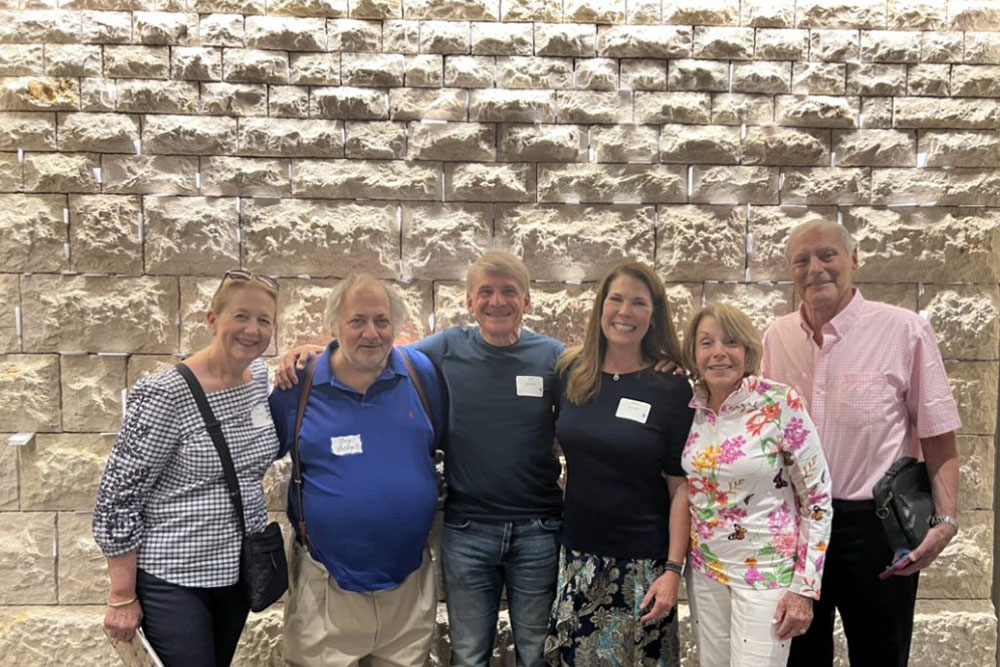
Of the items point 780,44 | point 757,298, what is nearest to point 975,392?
point 757,298

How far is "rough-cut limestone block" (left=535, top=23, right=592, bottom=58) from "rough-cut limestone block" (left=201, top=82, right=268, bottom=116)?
1153 mm

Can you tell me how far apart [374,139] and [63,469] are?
72.3 inches

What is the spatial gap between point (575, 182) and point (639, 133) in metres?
0.33

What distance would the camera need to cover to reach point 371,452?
1.99m

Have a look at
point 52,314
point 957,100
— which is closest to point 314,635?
point 52,314

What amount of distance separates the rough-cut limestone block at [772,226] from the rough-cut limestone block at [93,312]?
7.86 feet

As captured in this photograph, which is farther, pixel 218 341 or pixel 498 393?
pixel 498 393

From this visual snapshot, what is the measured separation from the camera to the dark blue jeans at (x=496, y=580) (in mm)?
2111

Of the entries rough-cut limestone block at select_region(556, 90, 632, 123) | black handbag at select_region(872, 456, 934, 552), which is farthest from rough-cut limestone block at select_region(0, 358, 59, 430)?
black handbag at select_region(872, 456, 934, 552)

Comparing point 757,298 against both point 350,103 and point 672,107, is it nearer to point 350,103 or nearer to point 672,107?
point 672,107

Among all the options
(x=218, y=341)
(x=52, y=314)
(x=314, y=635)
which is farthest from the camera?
(x=52, y=314)

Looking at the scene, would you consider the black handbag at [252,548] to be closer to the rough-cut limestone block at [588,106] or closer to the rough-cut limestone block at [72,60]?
A: the rough-cut limestone block at [72,60]

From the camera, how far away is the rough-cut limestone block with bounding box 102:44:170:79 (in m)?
2.65

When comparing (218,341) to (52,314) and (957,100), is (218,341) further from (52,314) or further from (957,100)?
(957,100)
